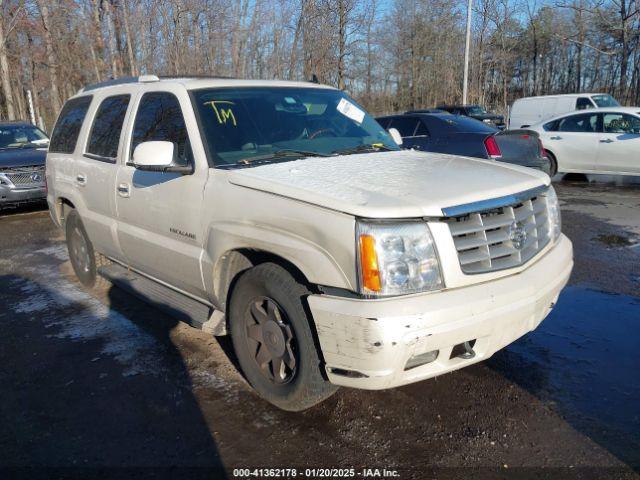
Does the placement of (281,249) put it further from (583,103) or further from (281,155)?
(583,103)

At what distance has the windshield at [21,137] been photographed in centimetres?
1122

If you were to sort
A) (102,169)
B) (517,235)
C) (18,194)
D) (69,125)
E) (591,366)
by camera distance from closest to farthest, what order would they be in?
(517,235)
(591,366)
(102,169)
(69,125)
(18,194)

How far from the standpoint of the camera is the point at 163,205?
12.6ft

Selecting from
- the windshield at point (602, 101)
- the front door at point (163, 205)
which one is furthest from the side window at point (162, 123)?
the windshield at point (602, 101)

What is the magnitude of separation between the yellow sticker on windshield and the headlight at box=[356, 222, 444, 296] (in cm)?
161

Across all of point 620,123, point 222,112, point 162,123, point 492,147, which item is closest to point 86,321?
point 162,123

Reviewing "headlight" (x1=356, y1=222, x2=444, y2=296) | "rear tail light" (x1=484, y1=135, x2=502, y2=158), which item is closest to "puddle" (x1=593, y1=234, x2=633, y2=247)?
"rear tail light" (x1=484, y1=135, x2=502, y2=158)

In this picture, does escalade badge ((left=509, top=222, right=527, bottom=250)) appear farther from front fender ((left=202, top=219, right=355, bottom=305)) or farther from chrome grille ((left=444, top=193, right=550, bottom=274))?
front fender ((left=202, top=219, right=355, bottom=305))

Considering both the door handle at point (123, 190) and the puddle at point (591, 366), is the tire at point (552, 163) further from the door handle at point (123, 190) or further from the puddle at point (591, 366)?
the door handle at point (123, 190)

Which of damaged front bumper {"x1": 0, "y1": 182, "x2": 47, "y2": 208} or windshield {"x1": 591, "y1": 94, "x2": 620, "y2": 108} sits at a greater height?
windshield {"x1": 591, "y1": 94, "x2": 620, "y2": 108}

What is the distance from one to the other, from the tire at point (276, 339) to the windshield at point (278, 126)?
2.89ft

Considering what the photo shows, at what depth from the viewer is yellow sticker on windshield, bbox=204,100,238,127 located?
3.75m

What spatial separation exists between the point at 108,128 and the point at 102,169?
39 cm

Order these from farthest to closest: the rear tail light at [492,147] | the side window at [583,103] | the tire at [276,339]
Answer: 1. the side window at [583,103]
2. the rear tail light at [492,147]
3. the tire at [276,339]
